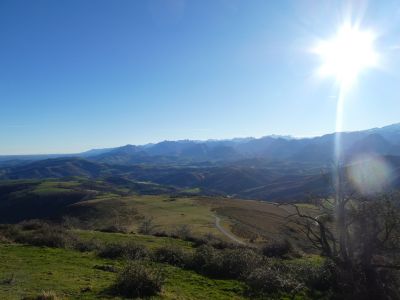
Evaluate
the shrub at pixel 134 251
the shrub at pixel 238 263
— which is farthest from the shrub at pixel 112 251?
the shrub at pixel 238 263

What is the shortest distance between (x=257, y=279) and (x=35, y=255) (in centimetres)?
1626

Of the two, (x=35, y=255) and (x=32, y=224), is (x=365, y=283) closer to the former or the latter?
(x=35, y=255)

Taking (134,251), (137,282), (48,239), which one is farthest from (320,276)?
(48,239)

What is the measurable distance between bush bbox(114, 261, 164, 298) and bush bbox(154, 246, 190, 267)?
9760mm

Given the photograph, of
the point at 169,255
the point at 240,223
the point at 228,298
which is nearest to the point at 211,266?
the point at 169,255

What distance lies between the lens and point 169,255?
98.3 ft

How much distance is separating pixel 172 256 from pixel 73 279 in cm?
991

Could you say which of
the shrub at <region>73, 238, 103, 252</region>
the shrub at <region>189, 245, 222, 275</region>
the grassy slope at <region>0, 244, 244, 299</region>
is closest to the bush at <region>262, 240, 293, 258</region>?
the shrub at <region>189, 245, 222, 275</region>

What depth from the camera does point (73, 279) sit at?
2119cm

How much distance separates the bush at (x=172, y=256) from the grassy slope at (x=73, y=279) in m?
1.56

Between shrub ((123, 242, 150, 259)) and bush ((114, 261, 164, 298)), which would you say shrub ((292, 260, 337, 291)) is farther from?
shrub ((123, 242, 150, 259))

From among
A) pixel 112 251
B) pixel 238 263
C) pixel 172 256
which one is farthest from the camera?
pixel 112 251

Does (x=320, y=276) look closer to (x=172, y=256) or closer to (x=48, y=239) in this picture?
(x=172, y=256)

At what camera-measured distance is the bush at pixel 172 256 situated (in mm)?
29030
